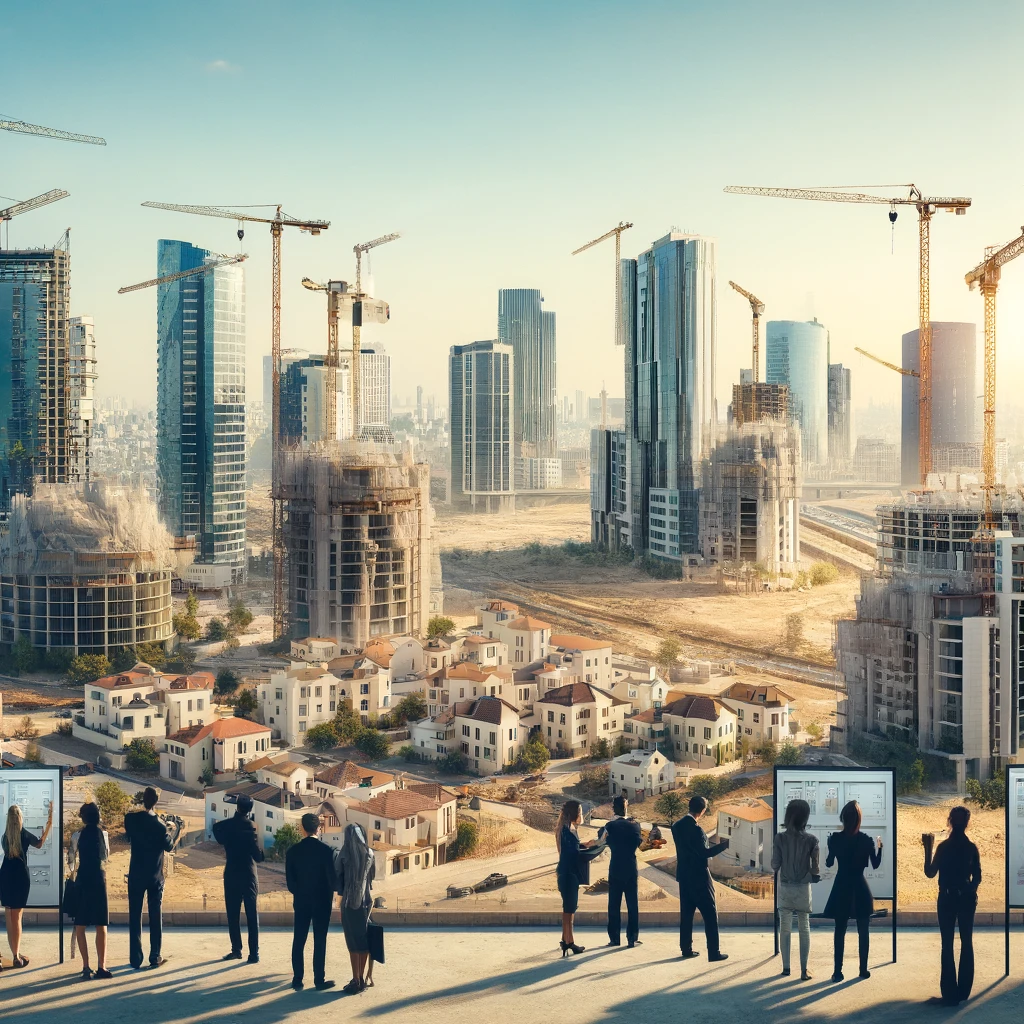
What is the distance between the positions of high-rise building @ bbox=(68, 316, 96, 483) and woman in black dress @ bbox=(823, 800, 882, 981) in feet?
106

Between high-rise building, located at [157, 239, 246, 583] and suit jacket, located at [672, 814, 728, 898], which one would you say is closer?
suit jacket, located at [672, 814, 728, 898]

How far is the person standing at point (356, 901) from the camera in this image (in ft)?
17.6

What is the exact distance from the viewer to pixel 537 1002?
5203 mm

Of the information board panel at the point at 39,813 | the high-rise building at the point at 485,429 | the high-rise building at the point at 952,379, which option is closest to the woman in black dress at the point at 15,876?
the information board panel at the point at 39,813

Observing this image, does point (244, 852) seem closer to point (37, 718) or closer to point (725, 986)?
point (725, 986)

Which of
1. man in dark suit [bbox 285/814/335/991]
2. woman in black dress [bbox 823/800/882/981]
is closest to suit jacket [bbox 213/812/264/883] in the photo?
man in dark suit [bbox 285/814/335/991]

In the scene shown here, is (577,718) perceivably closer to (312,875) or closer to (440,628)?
(440,628)

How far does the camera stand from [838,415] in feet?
349

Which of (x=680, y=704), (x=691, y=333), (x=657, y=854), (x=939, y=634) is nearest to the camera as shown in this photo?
(x=657, y=854)

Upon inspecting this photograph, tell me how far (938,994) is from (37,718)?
49.9 feet

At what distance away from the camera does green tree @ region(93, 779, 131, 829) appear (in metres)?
12.5

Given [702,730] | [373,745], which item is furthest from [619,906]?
[373,745]

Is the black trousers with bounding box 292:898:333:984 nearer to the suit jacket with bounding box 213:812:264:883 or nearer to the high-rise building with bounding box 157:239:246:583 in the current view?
the suit jacket with bounding box 213:812:264:883

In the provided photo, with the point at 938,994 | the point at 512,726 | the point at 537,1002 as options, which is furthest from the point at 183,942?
the point at 512,726
